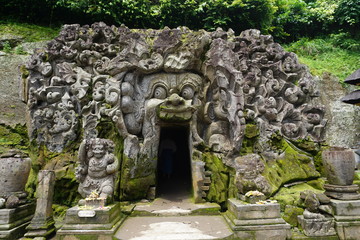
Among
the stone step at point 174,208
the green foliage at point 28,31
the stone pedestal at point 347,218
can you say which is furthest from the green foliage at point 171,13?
the stone pedestal at point 347,218

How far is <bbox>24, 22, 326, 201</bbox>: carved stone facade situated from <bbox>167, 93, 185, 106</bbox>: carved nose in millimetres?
32

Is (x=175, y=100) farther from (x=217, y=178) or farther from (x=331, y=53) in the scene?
(x=331, y=53)

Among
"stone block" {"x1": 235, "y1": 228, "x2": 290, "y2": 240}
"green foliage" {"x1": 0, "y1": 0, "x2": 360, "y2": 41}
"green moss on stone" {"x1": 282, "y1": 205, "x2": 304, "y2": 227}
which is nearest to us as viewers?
"stone block" {"x1": 235, "y1": 228, "x2": 290, "y2": 240}

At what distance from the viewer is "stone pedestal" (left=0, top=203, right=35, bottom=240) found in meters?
4.85

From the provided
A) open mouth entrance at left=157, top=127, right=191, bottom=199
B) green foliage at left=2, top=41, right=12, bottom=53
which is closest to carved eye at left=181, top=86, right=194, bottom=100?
open mouth entrance at left=157, top=127, right=191, bottom=199

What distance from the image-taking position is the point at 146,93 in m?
7.32

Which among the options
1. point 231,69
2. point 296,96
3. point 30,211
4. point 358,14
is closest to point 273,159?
point 296,96

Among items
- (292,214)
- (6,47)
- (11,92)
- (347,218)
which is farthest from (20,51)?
(347,218)

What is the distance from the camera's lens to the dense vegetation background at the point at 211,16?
1241 cm

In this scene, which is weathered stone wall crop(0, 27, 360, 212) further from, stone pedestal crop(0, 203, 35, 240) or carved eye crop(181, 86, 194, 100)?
carved eye crop(181, 86, 194, 100)

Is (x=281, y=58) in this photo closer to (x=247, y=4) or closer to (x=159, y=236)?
(x=247, y=4)

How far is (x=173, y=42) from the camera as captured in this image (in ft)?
23.6

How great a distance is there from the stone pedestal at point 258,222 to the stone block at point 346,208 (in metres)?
1.29

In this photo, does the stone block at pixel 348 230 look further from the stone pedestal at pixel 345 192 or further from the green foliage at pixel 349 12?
the green foliage at pixel 349 12
